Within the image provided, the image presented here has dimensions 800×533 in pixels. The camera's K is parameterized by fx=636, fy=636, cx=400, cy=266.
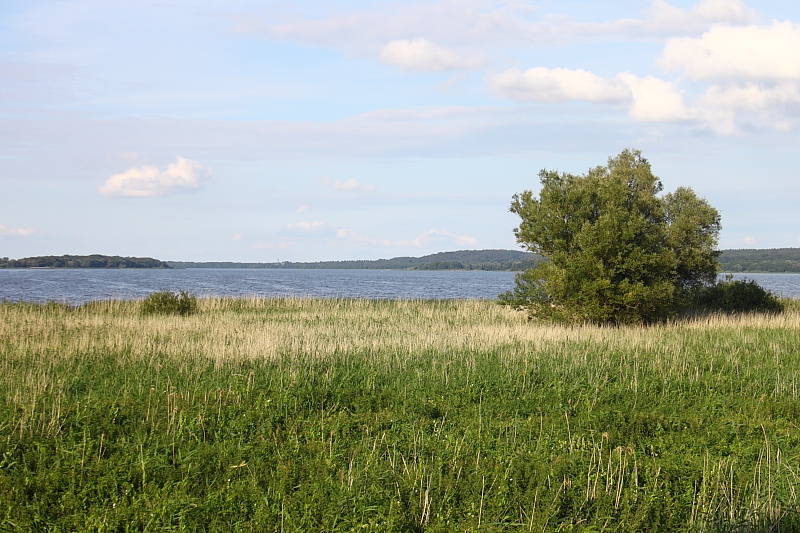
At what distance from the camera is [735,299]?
29094 mm

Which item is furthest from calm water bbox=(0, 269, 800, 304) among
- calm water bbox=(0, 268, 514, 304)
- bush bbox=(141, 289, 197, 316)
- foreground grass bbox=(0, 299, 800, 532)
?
foreground grass bbox=(0, 299, 800, 532)

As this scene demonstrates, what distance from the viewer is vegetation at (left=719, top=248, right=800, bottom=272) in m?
151

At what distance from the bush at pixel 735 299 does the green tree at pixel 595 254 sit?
3671 mm

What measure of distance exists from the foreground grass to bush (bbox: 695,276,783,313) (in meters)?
15.1

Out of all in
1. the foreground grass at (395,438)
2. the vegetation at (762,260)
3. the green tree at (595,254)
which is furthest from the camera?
the vegetation at (762,260)

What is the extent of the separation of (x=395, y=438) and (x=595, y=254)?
1507 centimetres

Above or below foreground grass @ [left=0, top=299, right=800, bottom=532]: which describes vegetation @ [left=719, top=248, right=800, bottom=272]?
above

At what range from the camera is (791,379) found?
Result: 12141 mm

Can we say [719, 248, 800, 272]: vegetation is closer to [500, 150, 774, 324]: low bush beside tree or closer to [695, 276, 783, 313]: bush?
[695, 276, 783, 313]: bush

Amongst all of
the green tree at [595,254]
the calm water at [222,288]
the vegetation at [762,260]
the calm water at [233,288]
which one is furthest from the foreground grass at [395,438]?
the vegetation at [762,260]

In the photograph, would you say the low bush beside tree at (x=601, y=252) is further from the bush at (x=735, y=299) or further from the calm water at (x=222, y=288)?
the calm water at (x=222, y=288)

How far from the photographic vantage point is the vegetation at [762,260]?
151m

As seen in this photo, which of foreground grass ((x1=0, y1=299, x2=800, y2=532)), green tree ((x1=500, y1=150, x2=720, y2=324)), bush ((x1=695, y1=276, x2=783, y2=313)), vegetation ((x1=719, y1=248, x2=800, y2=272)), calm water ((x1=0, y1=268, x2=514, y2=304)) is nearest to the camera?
foreground grass ((x1=0, y1=299, x2=800, y2=532))

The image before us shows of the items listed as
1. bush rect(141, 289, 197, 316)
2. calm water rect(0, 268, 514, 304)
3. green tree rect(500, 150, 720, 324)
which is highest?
green tree rect(500, 150, 720, 324)
